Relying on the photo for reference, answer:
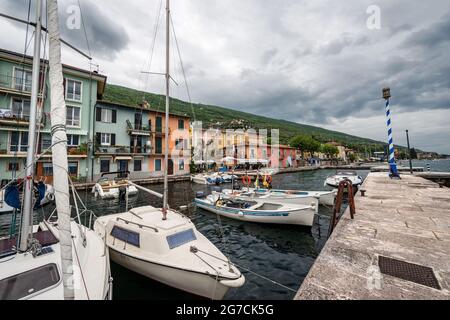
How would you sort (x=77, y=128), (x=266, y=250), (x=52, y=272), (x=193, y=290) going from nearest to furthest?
(x=52, y=272) < (x=193, y=290) < (x=266, y=250) < (x=77, y=128)

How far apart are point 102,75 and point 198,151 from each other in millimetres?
28493

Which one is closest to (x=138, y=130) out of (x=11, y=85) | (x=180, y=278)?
(x=11, y=85)

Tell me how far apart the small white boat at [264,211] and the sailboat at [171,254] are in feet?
18.9

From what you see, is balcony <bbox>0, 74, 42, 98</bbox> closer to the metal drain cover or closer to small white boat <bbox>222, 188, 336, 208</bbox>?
small white boat <bbox>222, 188, 336, 208</bbox>

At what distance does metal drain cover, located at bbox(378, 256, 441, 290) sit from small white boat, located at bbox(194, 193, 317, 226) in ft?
20.6

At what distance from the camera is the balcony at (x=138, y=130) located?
30752 millimetres

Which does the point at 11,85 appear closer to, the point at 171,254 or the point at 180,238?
the point at 180,238

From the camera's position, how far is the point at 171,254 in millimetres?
5836

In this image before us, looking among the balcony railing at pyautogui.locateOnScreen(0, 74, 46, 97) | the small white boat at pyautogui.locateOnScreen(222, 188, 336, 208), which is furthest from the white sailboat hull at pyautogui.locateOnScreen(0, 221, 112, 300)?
the balcony railing at pyautogui.locateOnScreen(0, 74, 46, 97)

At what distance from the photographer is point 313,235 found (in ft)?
34.9

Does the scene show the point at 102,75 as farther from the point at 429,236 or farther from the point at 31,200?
the point at 429,236

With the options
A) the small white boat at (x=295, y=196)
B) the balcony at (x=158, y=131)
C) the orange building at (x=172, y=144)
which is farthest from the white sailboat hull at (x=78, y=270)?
the balcony at (x=158, y=131)

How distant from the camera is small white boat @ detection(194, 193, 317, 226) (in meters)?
10.9
